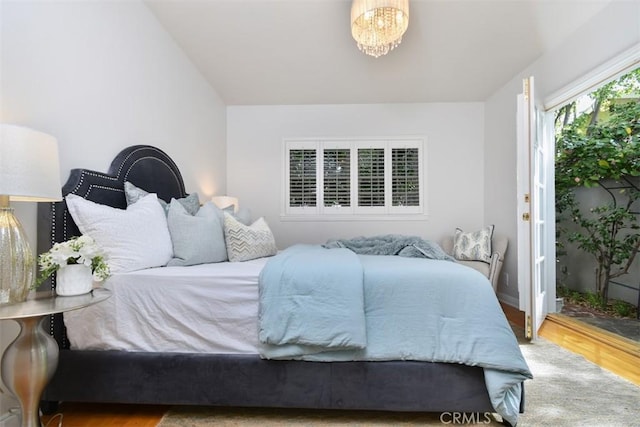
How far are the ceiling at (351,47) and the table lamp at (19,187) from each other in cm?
191

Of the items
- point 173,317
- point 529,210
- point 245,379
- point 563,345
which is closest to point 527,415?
point 563,345

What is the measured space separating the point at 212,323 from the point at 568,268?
13.7ft

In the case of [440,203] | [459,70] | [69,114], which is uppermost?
[459,70]

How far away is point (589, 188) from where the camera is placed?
3523 mm

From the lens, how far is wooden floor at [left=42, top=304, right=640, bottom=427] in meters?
1.47

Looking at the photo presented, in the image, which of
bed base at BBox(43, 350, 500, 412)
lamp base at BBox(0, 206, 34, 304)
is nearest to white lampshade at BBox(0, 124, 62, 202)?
A: lamp base at BBox(0, 206, 34, 304)

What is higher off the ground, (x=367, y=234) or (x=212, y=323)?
(x=367, y=234)

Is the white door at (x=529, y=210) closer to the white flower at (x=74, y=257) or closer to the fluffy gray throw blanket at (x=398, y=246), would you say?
the fluffy gray throw blanket at (x=398, y=246)

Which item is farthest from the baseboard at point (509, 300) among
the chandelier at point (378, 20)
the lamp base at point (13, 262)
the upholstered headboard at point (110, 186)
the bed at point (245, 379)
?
the lamp base at point (13, 262)

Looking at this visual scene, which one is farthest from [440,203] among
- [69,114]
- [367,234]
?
[69,114]

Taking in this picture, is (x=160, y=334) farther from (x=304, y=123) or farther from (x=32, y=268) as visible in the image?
(x=304, y=123)

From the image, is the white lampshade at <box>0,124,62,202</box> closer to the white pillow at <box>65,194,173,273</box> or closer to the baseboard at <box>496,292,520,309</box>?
the white pillow at <box>65,194,173,273</box>

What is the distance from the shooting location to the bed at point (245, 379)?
1.38 m

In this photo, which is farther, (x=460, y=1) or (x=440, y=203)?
(x=440, y=203)
